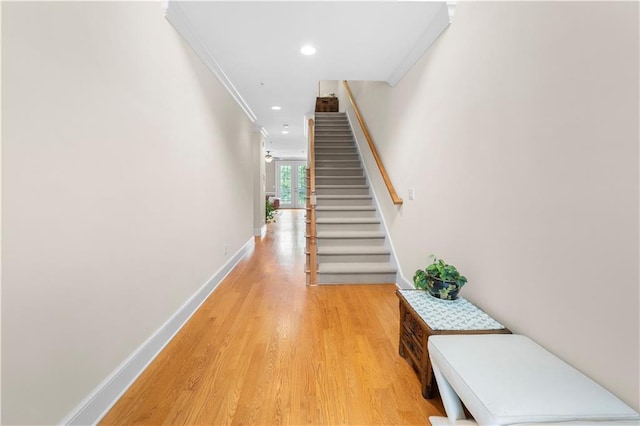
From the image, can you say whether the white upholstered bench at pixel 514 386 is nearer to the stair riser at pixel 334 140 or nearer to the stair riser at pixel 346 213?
the stair riser at pixel 346 213

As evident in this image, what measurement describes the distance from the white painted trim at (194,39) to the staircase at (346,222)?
2.11m

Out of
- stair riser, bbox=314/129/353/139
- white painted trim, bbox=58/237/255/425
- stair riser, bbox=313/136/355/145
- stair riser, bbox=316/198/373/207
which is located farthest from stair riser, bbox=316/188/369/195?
white painted trim, bbox=58/237/255/425

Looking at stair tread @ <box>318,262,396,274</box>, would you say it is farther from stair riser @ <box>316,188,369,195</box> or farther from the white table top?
stair riser @ <box>316,188,369,195</box>

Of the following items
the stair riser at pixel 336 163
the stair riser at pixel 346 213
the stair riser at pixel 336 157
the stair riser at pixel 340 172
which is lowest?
the stair riser at pixel 346 213

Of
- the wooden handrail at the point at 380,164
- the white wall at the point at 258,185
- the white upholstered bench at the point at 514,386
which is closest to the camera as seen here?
the white upholstered bench at the point at 514,386

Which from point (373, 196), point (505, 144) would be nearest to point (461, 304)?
point (505, 144)

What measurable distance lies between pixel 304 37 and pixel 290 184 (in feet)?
41.5

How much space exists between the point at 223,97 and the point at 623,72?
11.8ft

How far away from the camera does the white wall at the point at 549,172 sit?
1.06 m

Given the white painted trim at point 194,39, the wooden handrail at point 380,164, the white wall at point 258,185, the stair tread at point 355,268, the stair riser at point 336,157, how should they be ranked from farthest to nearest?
the white wall at point 258,185 → the stair riser at point 336,157 → the stair tread at point 355,268 → the wooden handrail at point 380,164 → the white painted trim at point 194,39

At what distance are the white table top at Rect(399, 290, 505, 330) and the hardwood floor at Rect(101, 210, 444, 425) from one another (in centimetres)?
42

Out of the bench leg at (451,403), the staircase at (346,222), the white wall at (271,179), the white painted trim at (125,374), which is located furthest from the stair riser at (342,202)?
the white wall at (271,179)

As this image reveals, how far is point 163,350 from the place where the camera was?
82.2 inches

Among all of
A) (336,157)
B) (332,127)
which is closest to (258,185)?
(336,157)
